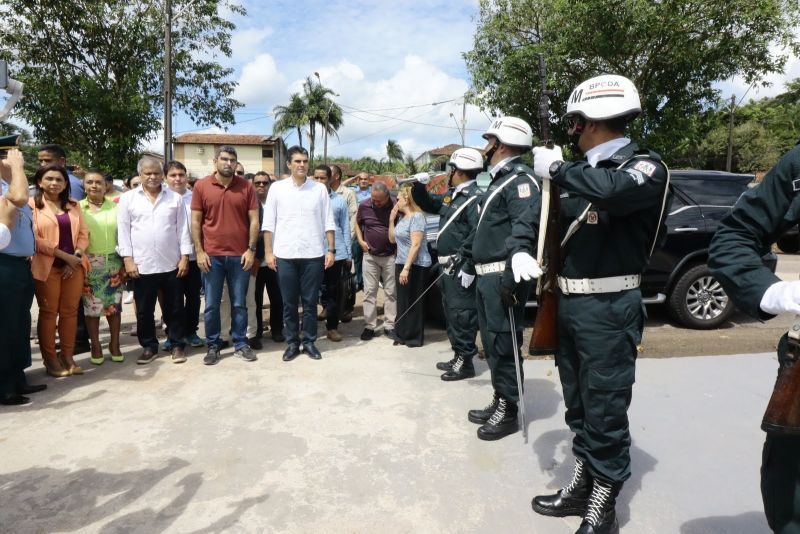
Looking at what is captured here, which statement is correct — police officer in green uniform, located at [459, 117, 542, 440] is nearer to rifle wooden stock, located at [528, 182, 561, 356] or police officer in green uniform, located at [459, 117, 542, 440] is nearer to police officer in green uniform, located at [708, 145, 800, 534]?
rifle wooden stock, located at [528, 182, 561, 356]

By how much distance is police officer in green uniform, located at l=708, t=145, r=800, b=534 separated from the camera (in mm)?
1495

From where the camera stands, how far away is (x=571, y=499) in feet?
8.29

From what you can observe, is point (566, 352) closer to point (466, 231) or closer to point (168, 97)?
point (466, 231)

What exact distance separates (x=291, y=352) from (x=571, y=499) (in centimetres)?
312

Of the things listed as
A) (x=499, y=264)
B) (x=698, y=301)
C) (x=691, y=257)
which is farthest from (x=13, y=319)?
(x=698, y=301)

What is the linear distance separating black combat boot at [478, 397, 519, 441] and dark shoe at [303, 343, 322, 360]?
2082 mm

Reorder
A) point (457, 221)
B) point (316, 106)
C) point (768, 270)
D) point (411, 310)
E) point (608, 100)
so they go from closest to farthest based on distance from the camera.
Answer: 1. point (768, 270)
2. point (608, 100)
3. point (457, 221)
4. point (411, 310)
5. point (316, 106)

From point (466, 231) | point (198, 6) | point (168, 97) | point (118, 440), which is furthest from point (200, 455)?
point (198, 6)

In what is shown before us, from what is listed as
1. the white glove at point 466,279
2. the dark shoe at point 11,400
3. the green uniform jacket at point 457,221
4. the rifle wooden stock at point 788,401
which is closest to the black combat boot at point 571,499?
the rifle wooden stock at point 788,401

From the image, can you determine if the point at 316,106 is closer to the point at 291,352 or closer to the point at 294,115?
the point at 294,115

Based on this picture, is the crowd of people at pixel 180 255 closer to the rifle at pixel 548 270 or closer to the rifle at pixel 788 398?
the rifle at pixel 548 270

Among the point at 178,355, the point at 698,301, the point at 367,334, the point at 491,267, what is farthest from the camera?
the point at 698,301

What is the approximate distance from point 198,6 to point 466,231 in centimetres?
1644

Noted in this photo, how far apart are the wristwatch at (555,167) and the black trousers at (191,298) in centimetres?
404
